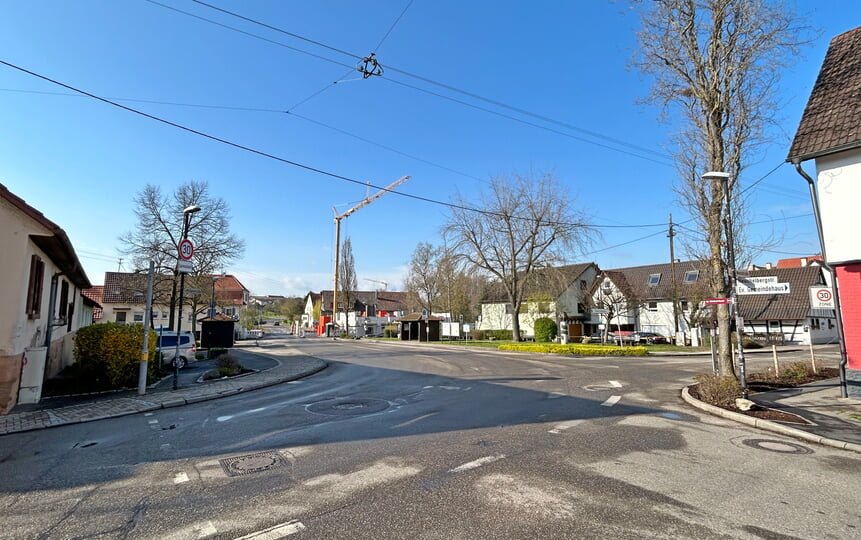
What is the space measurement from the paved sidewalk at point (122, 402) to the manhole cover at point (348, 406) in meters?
3.42

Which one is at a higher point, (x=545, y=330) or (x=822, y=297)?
(x=822, y=297)

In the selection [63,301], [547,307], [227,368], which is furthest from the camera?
[547,307]

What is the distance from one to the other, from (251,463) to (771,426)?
28.7 feet

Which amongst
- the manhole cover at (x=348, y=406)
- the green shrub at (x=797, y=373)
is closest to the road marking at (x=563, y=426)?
the manhole cover at (x=348, y=406)

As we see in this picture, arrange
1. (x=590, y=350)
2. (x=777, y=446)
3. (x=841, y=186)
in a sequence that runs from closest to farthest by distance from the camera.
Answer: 1. (x=777, y=446)
2. (x=841, y=186)
3. (x=590, y=350)

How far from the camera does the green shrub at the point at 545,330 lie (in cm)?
3869

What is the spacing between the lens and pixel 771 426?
7.72m

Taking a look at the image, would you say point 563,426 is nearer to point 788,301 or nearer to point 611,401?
point 611,401

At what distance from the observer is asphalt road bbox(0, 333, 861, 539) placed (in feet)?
12.7

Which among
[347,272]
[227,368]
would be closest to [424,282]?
[347,272]

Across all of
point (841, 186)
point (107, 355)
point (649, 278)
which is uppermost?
point (649, 278)

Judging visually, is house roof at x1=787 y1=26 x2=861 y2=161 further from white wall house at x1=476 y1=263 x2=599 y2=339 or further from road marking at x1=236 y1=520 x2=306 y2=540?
white wall house at x1=476 y1=263 x2=599 y2=339

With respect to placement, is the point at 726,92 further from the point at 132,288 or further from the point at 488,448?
the point at 132,288

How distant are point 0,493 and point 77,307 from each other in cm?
1985
